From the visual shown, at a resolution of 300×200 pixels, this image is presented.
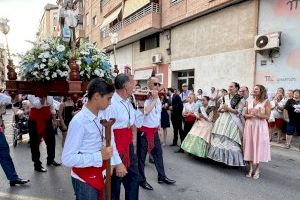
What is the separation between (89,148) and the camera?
2582 mm

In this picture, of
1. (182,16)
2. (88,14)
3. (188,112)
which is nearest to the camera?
(188,112)

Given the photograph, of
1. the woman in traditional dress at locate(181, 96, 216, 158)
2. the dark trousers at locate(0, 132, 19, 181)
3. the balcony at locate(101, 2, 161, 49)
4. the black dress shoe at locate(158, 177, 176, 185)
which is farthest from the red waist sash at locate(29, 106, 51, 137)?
the balcony at locate(101, 2, 161, 49)

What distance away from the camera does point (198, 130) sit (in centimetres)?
723

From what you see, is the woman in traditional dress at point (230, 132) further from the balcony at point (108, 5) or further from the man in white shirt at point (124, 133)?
the balcony at point (108, 5)

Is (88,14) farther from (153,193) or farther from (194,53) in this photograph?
(153,193)

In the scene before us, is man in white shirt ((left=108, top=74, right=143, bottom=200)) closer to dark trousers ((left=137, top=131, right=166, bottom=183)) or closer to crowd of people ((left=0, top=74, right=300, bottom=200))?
crowd of people ((left=0, top=74, right=300, bottom=200))

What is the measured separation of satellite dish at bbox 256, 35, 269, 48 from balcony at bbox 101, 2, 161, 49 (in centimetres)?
749

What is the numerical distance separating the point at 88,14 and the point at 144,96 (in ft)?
99.3

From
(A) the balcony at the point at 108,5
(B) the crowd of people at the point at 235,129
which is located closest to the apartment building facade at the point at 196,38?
(A) the balcony at the point at 108,5

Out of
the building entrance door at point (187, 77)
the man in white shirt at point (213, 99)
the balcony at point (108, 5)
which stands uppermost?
the balcony at point (108, 5)

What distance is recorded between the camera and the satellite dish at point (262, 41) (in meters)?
11.2

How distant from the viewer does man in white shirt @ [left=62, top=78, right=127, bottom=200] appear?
2.50m

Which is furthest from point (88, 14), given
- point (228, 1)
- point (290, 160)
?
point (290, 160)

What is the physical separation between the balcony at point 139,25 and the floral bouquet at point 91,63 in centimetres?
1345
